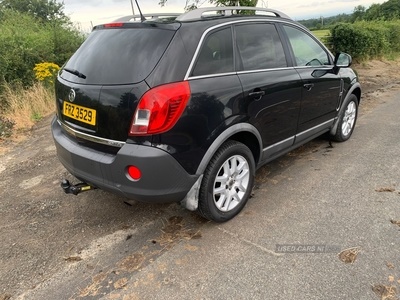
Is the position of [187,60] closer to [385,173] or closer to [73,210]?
[73,210]

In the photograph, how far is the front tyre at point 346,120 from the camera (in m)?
4.64

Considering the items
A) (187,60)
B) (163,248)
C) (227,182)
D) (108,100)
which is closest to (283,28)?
(187,60)

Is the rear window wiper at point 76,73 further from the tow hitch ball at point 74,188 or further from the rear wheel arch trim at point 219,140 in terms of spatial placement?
the rear wheel arch trim at point 219,140

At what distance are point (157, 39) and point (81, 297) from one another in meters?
1.90

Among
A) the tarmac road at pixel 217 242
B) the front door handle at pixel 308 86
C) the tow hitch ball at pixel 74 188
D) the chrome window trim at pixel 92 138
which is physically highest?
the front door handle at pixel 308 86

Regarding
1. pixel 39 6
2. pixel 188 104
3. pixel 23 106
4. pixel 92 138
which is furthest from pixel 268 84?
pixel 39 6

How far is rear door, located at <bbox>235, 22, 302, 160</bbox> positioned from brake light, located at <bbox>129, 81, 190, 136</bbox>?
2.47ft

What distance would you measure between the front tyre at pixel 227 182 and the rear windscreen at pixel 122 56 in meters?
0.92

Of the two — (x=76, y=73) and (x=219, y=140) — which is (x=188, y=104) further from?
(x=76, y=73)

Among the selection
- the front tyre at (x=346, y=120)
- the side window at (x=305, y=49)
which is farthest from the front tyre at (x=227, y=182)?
the front tyre at (x=346, y=120)

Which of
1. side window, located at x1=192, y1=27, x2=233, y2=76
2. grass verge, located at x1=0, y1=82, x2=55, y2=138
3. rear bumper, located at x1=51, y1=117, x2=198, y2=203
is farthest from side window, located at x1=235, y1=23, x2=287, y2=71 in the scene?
grass verge, located at x1=0, y1=82, x2=55, y2=138

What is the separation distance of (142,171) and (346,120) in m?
3.59

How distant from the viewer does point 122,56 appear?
2.56 meters

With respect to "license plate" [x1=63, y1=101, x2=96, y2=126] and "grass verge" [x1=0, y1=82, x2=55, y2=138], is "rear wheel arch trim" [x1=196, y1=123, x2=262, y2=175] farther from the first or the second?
"grass verge" [x1=0, y1=82, x2=55, y2=138]
